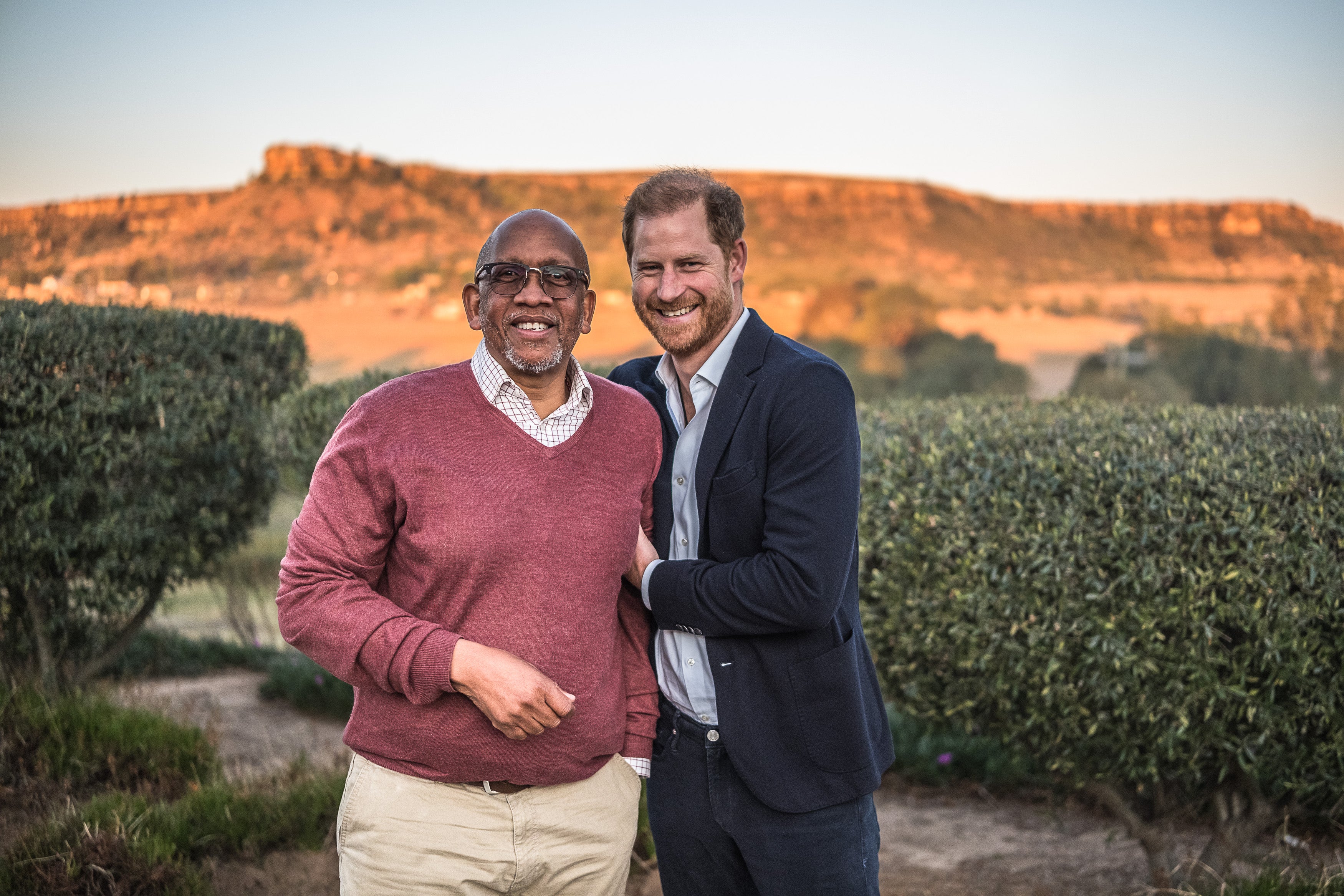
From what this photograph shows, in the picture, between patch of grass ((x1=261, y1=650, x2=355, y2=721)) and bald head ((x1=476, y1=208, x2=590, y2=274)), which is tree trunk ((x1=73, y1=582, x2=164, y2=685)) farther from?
bald head ((x1=476, y1=208, x2=590, y2=274))

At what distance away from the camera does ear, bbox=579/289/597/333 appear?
2207mm

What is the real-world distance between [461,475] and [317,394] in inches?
150

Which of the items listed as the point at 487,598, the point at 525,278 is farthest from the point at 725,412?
the point at 487,598

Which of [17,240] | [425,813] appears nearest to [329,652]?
[425,813]

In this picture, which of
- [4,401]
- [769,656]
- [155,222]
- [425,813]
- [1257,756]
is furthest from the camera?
[155,222]

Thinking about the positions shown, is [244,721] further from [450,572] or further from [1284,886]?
[1284,886]

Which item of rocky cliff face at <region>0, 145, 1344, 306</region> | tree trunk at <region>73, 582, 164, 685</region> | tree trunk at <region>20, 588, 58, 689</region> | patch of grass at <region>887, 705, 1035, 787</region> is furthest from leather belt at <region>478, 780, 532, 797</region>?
rocky cliff face at <region>0, 145, 1344, 306</region>

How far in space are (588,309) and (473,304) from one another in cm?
26

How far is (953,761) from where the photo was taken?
5.62 m

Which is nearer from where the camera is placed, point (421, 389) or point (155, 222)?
point (421, 389)

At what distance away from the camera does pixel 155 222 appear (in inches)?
738

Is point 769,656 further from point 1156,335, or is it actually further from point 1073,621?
point 1156,335

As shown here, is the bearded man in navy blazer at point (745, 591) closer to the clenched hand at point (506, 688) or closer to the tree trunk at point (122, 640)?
the clenched hand at point (506, 688)

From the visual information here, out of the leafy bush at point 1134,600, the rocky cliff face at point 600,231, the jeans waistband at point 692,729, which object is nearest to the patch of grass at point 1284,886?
the leafy bush at point 1134,600
